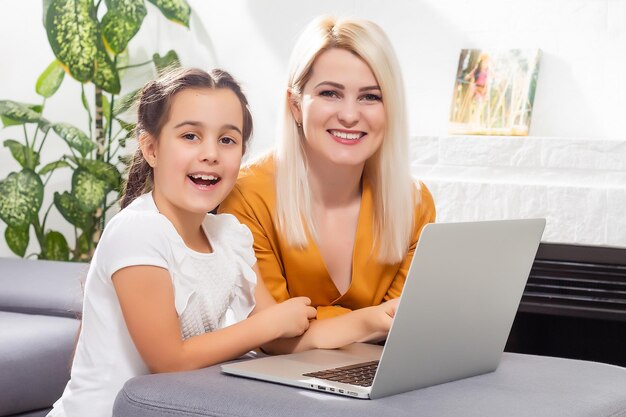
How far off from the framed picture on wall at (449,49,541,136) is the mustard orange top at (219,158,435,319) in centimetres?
137

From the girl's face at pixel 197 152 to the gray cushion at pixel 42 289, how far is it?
3.03 feet

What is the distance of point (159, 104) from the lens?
1659 mm

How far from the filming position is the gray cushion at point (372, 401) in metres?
1.24

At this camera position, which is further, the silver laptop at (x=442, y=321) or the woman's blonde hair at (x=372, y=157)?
the woman's blonde hair at (x=372, y=157)

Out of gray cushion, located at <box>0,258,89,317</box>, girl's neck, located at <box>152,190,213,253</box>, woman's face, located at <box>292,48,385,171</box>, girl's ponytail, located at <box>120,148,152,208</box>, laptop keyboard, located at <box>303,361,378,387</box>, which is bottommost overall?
gray cushion, located at <box>0,258,89,317</box>

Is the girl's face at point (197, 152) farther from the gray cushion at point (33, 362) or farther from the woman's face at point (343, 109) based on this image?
the gray cushion at point (33, 362)

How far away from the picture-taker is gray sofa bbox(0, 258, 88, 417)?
2.27 meters

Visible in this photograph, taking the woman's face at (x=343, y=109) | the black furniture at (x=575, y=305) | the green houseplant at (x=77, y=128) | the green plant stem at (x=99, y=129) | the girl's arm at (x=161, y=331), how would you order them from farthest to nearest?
the green plant stem at (x=99, y=129) → the green houseplant at (x=77, y=128) → the black furniture at (x=575, y=305) → the woman's face at (x=343, y=109) → the girl's arm at (x=161, y=331)

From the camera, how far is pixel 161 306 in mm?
1473

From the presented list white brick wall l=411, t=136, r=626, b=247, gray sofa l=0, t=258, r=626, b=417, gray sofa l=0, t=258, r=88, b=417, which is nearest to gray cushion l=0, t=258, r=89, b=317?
gray sofa l=0, t=258, r=88, b=417

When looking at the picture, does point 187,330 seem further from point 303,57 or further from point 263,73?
point 263,73

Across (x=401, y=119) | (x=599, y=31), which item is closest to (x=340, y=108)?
(x=401, y=119)

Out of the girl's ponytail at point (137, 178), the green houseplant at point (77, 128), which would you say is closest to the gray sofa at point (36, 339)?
the girl's ponytail at point (137, 178)

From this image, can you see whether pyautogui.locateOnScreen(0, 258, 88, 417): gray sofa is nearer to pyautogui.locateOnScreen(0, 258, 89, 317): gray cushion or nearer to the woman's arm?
pyautogui.locateOnScreen(0, 258, 89, 317): gray cushion
